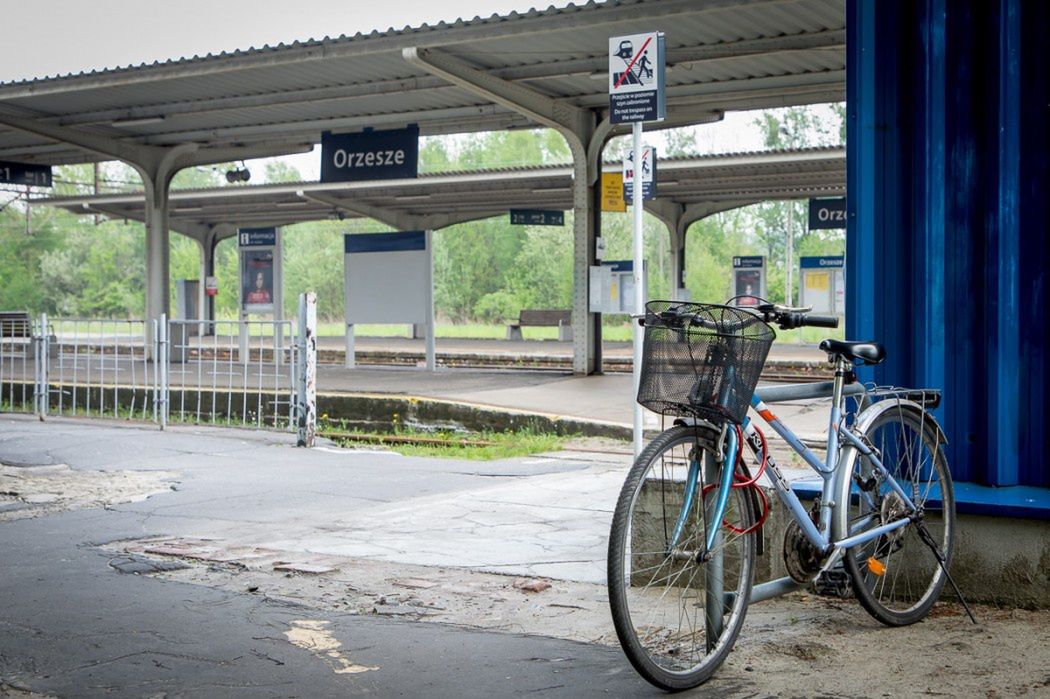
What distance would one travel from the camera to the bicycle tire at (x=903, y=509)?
15.5ft

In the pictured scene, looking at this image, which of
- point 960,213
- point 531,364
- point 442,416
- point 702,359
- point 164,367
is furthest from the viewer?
point 531,364

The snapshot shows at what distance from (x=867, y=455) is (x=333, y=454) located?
22.5ft

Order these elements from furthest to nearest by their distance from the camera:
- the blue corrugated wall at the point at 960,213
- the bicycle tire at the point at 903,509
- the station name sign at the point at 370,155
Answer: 1. the station name sign at the point at 370,155
2. the blue corrugated wall at the point at 960,213
3. the bicycle tire at the point at 903,509

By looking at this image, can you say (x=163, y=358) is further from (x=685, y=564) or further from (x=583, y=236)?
(x=685, y=564)

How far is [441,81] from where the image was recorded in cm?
1745

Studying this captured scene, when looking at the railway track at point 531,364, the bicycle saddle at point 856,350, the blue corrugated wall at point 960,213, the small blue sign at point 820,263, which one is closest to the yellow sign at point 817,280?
the small blue sign at point 820,263

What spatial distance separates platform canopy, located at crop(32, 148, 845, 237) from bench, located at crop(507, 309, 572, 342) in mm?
5252

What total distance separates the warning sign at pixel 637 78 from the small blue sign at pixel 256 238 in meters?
18.7

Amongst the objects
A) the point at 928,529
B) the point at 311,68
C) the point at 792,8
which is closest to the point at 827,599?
the point at 928,529

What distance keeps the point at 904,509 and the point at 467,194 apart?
2641 centimetres

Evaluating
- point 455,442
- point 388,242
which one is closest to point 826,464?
point 455,442

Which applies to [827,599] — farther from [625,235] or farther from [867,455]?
[625,235]

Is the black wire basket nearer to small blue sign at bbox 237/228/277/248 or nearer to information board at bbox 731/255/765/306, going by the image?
small blue sign at bbox 237/228/277/248

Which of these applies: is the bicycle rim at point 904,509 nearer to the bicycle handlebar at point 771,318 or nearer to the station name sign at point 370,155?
the bicycle handlebar at point 771,318
